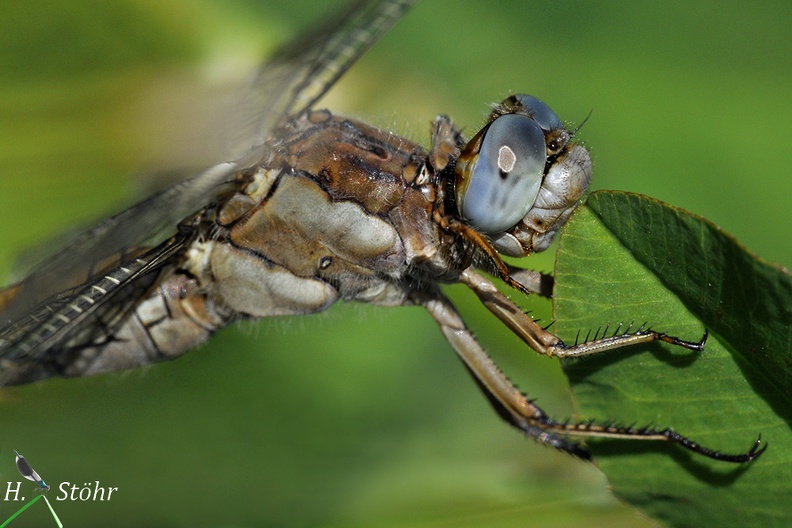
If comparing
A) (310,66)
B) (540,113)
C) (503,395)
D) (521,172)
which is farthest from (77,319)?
(540,113)

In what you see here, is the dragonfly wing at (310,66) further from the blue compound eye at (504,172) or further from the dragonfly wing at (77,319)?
the blue compound eye at (504,172)

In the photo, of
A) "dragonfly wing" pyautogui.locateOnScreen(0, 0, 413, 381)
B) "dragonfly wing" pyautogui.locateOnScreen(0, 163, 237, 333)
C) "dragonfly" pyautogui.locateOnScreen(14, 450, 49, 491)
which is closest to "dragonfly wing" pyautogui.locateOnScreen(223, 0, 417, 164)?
"dragonfly wing" pyautogui.locateOnScreen(0, 0, 413, 381)

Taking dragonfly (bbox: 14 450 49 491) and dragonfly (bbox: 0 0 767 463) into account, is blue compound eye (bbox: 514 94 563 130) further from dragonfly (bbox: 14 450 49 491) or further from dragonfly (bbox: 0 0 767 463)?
dragonfly (bbox: 14 450 49 491)

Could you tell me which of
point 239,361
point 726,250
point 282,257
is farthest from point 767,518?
point 239,361

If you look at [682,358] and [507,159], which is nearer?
[682,358]

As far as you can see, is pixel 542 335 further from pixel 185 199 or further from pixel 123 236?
pixel 123 236
